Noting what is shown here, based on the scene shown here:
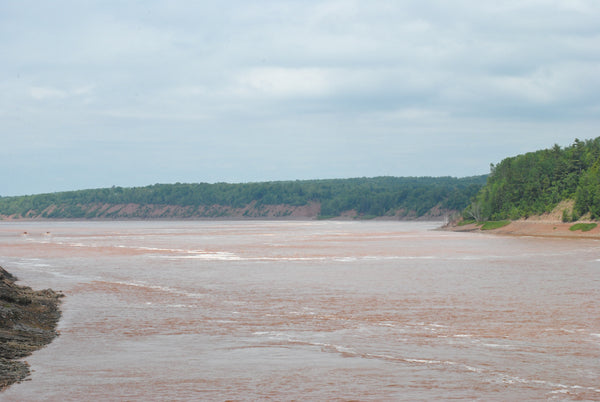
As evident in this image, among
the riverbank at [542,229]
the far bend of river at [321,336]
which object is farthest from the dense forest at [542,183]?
the far bend of river at [321,336]

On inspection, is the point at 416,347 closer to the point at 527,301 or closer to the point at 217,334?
the point at 217,334

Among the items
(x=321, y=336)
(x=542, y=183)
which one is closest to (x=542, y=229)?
(x=542, y=183)

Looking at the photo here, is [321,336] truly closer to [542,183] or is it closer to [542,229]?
[542,229]

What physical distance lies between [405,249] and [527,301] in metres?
39.0

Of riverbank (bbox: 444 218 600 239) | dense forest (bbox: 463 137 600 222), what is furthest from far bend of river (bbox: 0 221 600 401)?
dense forest (bbox: 463 137 600 222)

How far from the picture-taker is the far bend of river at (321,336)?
50.6 ft

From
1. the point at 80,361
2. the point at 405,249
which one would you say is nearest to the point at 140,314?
the point at 80,361

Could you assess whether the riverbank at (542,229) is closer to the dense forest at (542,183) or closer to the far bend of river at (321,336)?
the dense forest at (542,183)

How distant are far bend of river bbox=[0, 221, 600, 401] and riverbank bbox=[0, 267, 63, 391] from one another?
0.41m

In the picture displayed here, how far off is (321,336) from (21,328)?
8992mm

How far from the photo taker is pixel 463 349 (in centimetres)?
1916

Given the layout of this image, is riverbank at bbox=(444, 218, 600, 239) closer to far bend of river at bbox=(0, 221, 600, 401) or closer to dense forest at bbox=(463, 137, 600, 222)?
dense forest at bbox=(463, 137, 600, 222)

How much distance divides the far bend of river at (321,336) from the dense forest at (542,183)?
68628 mm

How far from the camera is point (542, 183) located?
118 m
